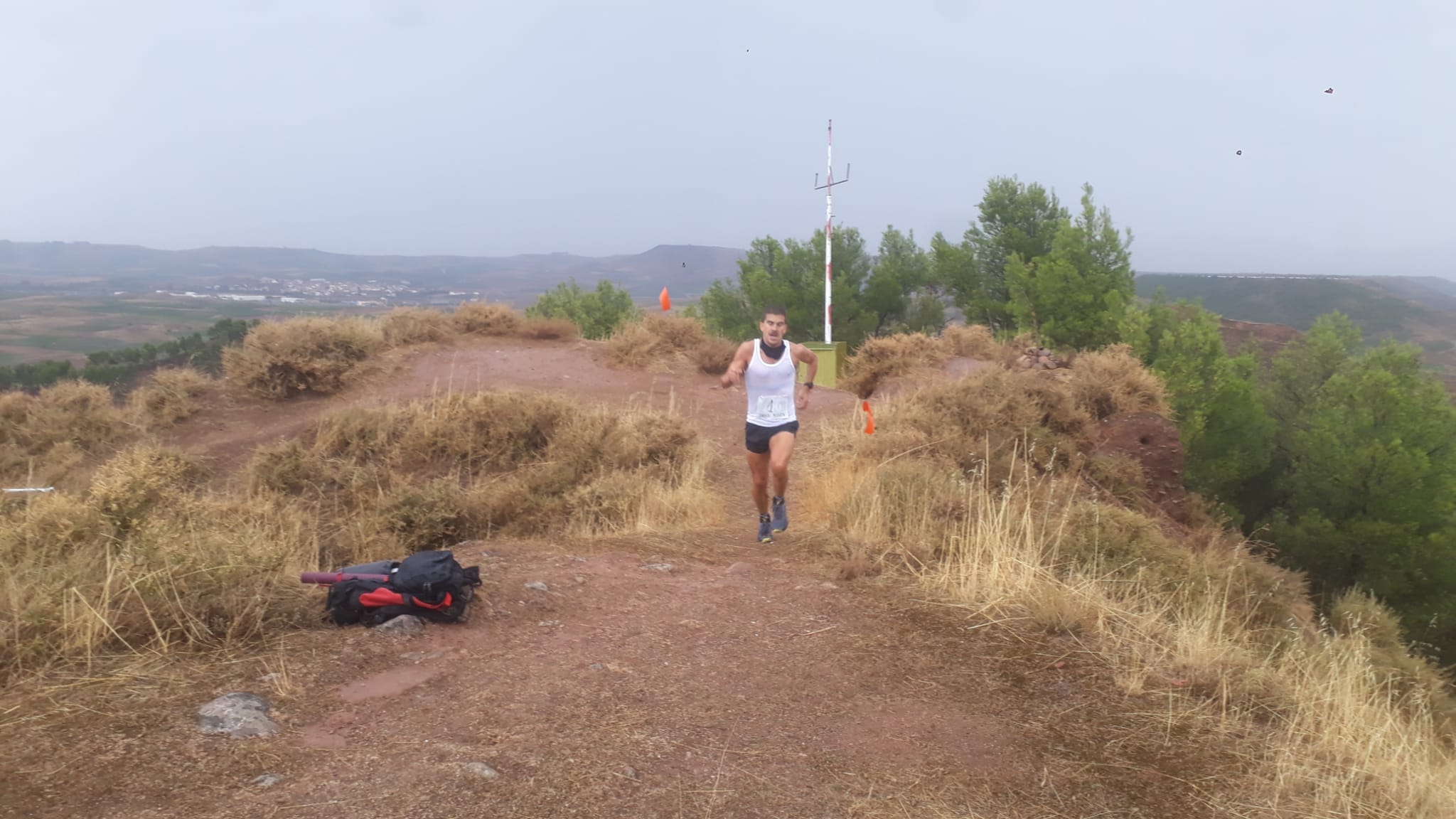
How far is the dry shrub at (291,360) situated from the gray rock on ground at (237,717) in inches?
389

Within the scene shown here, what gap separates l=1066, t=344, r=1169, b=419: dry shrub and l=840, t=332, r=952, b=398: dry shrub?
2362mm

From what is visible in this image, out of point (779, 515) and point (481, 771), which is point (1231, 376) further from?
point (481, 771)

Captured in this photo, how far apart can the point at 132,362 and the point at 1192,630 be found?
562 inches

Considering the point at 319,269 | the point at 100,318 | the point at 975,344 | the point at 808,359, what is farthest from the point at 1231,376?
the point at 319,269

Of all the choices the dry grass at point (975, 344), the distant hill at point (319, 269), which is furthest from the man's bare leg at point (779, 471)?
the distant hill at point (319, 269)

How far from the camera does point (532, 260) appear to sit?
44125mm

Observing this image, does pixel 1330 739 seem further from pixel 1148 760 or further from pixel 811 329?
pixel 811 329

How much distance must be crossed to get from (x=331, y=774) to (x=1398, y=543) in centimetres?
1882

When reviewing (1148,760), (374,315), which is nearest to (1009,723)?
(1148,760)

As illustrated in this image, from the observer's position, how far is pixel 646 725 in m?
3.05

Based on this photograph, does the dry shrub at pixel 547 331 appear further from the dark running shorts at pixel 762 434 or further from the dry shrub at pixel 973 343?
the dark running shorts at pixel 762 434

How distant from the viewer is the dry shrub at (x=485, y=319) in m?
15.3

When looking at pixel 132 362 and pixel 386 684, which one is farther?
pixel 132 362

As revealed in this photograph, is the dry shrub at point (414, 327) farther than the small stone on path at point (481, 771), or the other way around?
the dry shrub at point (414, 327)
